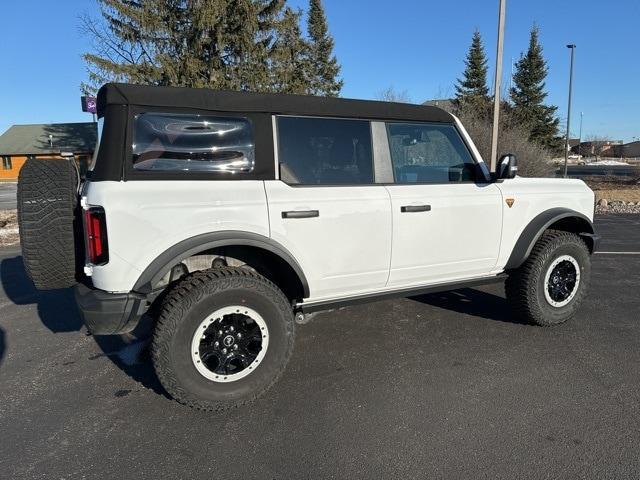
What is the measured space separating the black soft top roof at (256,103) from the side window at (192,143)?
0.09 metres

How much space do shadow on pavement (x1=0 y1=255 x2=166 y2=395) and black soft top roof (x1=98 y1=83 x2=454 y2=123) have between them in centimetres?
194

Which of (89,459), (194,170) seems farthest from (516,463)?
(194,170)

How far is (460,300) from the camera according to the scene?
5254 mm

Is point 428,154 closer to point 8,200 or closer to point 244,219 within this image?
point 244,219

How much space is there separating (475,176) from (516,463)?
2.37m

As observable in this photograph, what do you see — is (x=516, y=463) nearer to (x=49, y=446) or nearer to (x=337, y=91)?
(x=49, y=446)

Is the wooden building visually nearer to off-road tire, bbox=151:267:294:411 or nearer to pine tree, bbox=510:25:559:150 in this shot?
pine tree, bbox=510:25:559:150

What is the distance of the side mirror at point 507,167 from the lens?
3871mm

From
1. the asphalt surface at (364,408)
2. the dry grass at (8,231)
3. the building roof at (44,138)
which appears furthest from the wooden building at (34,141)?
the asphalt surface at (364,408)

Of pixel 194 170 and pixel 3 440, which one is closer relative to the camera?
pixel 3 440

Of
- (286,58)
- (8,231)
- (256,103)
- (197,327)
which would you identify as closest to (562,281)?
(256,103)

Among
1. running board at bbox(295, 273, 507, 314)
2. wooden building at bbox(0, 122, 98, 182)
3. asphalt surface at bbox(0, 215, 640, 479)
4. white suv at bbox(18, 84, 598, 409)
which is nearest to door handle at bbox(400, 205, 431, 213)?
white suv at bbox(18, 84, 598, 409)

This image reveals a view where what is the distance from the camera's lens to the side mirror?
3871 millimetres

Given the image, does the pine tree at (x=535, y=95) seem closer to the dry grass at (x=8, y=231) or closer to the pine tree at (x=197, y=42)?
the pine tree at (x=197, y=42)
